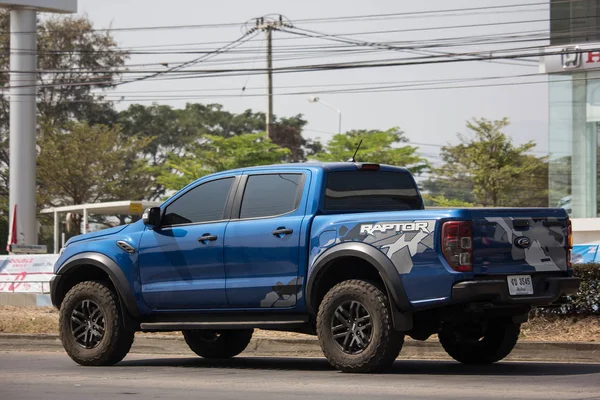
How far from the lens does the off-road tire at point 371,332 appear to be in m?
9.66

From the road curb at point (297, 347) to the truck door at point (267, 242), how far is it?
7.40ft

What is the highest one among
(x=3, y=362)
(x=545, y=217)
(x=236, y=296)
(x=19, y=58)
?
(x=19, y=58)

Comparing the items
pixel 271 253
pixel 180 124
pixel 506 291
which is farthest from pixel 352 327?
pixel 180 124

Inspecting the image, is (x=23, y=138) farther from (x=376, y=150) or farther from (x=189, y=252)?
(x=189, y=252)

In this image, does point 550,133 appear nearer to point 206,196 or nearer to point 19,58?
point 19,58

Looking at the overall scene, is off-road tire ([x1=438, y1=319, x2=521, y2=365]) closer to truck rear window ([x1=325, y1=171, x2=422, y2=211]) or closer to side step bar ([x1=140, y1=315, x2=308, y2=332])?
truck rear window ([x1=325, y1=171, x2=422, y2=211])

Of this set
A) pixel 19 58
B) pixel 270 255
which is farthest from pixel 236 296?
pixel 19 58

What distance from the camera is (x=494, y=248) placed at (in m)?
9.56

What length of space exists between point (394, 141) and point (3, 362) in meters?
53.2

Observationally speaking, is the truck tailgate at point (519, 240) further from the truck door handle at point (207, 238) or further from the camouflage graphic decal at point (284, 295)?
the truck door handle at point (207, 238)

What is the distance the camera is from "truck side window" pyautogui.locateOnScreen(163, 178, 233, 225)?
444 inches

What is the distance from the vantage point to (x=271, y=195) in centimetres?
1091

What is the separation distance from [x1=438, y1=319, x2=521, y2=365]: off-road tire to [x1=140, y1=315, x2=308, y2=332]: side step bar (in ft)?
4.97

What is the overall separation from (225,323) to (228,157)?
51217mm
